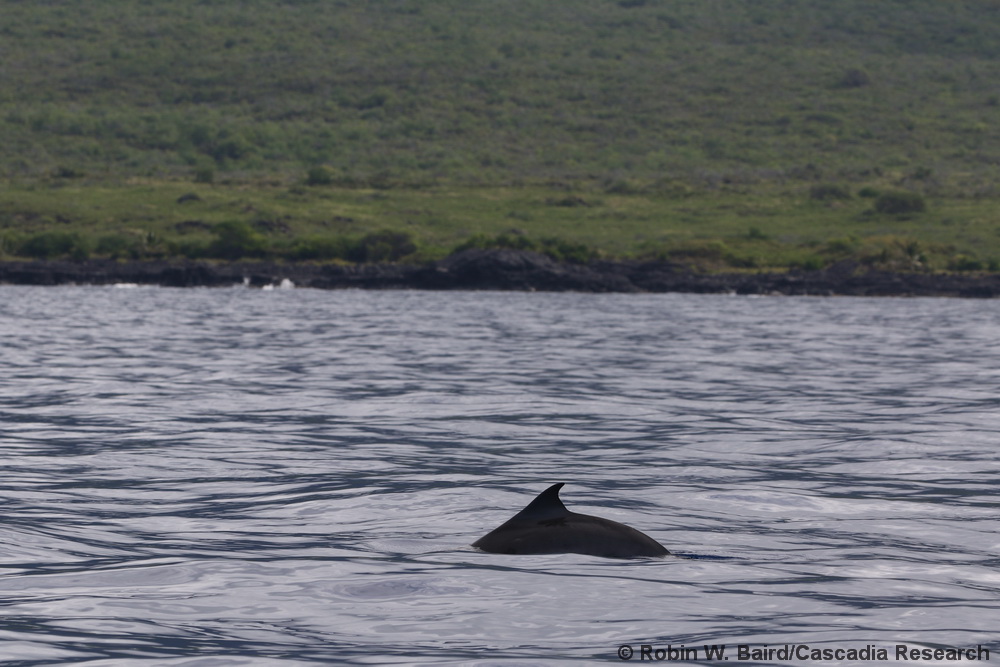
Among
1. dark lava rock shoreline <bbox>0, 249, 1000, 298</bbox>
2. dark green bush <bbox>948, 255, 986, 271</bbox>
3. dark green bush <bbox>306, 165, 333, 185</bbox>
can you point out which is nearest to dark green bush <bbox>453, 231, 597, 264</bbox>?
dark lava rock shoreline <bbox>0, 249, 1000, 298</bbox>

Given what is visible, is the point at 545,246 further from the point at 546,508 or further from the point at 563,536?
the point at 563,536

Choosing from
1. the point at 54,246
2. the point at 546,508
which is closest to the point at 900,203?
the point at 54,246

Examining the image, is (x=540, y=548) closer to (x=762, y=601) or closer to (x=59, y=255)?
(x=762, y=601)

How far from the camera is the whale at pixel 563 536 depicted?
955cm

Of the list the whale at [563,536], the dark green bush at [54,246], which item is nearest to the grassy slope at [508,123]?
the dark green bush at [54,246]

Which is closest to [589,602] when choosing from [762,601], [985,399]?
[762,601]

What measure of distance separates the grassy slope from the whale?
83.8 meters

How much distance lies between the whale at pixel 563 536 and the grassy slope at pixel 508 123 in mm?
83774

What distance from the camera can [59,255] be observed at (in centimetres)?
9281

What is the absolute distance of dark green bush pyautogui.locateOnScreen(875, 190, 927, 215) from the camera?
376 ft

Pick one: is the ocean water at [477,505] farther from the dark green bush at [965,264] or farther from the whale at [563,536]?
the dark green bush at [965,264]

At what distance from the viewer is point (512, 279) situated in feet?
270

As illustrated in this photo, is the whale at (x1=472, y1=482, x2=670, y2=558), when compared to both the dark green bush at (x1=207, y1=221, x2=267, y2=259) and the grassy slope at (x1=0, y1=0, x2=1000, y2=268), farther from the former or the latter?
the dark green bush at (x1=207, y1=221, x2=267, y2=259)

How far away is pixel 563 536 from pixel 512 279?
73.0 meters
